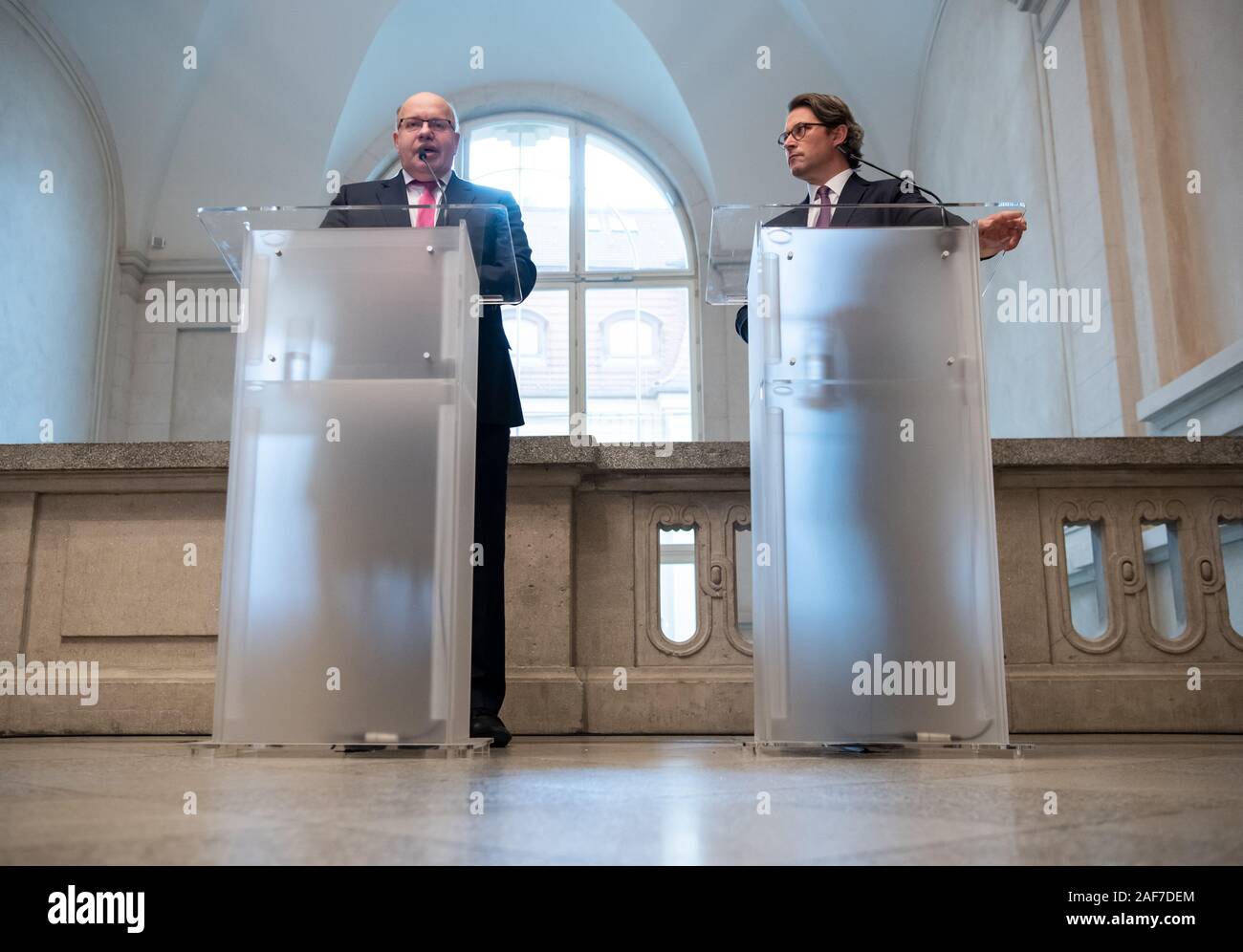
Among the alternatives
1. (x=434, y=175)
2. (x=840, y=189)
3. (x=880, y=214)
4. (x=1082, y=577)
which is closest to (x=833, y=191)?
(x=840, y=189)

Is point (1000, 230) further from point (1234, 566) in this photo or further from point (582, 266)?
point (582, 266)

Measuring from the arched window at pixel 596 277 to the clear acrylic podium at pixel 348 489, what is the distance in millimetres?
10236

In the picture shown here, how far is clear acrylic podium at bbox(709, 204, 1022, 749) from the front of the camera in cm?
272

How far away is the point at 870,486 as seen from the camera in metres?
2.81

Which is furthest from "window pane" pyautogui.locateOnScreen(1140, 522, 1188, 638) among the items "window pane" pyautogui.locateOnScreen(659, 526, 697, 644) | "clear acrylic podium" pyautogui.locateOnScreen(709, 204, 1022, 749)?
"window pane" pyautogui.locateOnScreen(659, 526, 697, 644)

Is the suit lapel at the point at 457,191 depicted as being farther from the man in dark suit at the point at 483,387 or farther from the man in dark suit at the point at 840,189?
the man in dark suit at the point at 840,189

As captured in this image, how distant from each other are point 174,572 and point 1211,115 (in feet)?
17.9

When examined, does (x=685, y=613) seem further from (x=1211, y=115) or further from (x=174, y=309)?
(x=1211, y=115)

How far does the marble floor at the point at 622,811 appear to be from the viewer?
1145mm

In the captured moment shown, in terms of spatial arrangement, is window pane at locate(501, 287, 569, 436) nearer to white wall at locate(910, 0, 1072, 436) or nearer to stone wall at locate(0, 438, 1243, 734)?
white wall at locate(910, 0, 1072, 436)

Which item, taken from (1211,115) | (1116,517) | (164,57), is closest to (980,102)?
(1211,115)

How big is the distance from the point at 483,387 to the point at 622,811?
2142 millimetres

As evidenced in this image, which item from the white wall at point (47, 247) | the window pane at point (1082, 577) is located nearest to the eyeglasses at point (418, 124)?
the window pane at point (1082, 577)


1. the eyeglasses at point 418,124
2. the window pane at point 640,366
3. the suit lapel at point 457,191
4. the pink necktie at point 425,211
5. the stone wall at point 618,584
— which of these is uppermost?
the window pane at point 640,366
